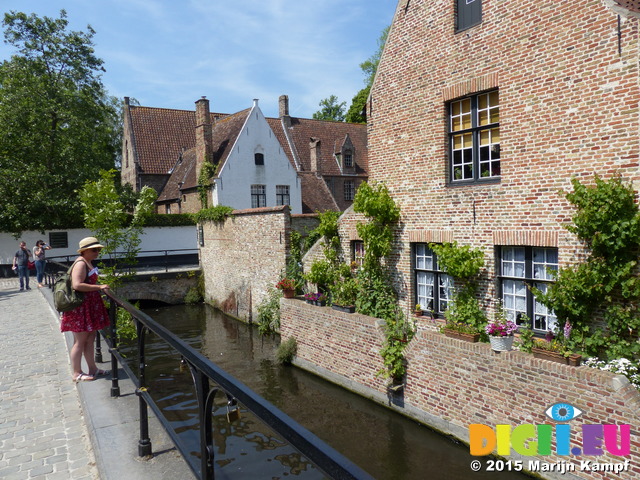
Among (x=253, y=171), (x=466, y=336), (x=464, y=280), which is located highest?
(x=253, y=171)

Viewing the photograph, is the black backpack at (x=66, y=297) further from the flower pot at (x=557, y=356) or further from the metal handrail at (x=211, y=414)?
the flower pot at (x=557, y=356)

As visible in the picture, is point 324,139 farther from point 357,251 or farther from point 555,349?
point 555,349

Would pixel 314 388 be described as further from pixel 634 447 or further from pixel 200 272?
pixel 200 272

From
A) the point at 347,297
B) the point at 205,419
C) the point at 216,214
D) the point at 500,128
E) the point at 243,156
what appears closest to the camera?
the point at 205,419

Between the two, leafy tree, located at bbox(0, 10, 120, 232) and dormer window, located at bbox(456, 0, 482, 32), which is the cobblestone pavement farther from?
leafy tree, located at bbox(0, 10, 120, 232)

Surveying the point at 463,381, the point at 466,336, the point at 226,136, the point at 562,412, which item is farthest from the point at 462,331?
the point at 226,136

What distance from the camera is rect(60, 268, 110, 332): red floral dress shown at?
213 inches

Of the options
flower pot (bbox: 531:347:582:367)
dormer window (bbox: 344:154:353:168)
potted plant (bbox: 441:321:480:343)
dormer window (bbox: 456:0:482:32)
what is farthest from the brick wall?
dormer window (bbox: 344:154:353:168)

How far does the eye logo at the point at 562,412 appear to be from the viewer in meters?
6.63

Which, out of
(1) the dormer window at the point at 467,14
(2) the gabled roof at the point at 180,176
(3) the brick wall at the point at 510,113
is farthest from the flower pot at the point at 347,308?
(2) the gabled roof at the point at 180,176

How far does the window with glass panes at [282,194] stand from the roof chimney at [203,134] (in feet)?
14.4

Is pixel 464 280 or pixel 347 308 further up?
pixel 464 280

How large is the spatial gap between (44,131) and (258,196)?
12.0 m

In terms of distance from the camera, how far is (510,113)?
8.83 meters
